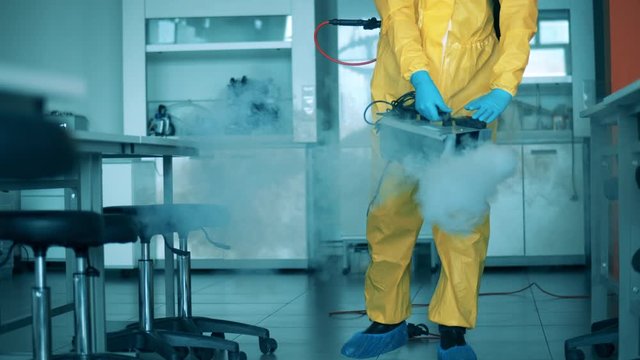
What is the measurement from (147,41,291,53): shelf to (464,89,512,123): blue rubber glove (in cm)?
264

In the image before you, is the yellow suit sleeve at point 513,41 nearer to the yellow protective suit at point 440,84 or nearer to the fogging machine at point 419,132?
the yellow protective suit at point 440,84

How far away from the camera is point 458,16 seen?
202cm

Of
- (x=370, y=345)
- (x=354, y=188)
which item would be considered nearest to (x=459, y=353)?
(x=370, y=345)

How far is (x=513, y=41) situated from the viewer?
6.46 feet

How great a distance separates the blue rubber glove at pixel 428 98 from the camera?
6.33ft

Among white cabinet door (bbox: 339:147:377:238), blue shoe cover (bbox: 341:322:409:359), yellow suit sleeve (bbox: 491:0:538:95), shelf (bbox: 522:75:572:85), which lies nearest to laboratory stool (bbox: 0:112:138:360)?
blue shoe cover (bbox: 341:322:409:359)

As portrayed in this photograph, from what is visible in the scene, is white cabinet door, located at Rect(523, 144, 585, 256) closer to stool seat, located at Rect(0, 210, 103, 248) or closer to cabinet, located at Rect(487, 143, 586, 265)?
cabinet, located at Rect(487, 143, 586, 265)

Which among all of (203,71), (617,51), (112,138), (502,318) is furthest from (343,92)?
(112,138)

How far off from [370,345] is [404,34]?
0.88 m

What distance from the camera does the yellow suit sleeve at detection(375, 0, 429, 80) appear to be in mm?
1992

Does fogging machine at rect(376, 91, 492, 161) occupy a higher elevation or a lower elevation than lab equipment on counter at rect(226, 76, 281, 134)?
lower

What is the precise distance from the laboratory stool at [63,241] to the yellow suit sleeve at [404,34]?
0.83 m

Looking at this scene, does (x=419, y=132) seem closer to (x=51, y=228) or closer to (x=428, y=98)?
(x=428, y=98)

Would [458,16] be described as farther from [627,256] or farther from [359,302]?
[359,302]
